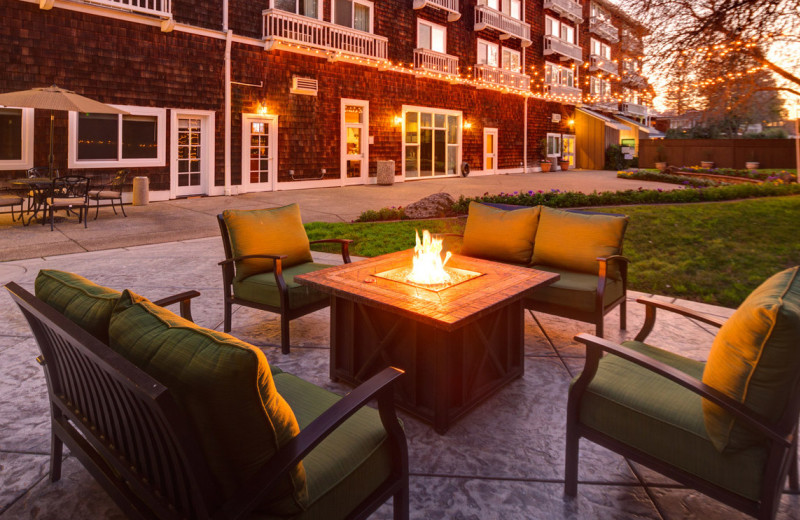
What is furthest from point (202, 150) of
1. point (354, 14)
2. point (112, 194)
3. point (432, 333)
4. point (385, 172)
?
point (432, 333)

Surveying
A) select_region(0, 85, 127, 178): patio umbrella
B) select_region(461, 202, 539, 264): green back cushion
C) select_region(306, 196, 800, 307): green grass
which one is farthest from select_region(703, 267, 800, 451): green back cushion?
select_region(0, 85, 127, 178): patio umbrella

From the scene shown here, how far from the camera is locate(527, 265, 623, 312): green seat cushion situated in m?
3.67

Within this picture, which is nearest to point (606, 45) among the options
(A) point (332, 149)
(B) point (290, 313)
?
(A) point (332, 149)

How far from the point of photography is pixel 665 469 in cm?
190

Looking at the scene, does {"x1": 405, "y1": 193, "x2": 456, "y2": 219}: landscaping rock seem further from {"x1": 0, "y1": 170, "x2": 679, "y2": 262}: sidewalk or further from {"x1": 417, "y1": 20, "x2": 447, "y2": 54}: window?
{"x1": 417, "y1": 20, "x2": 447, "y2": 54}: window

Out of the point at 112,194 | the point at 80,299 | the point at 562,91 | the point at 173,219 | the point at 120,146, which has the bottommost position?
the point at 80,299

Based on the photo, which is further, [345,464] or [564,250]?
[564,250]

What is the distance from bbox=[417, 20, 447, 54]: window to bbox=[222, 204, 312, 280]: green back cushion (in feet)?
52.9

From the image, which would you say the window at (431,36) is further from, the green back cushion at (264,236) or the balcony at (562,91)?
the green back cushion at (264,236)

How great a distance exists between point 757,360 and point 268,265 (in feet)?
10.9

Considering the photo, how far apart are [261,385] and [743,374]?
151cm

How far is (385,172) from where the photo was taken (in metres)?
16.9

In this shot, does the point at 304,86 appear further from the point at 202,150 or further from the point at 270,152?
the point at 202,150

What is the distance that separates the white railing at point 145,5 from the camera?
10.9 m
